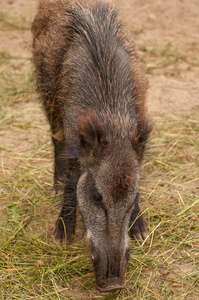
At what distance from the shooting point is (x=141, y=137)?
3.50 metres

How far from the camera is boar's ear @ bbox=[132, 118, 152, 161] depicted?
3422 millimetres

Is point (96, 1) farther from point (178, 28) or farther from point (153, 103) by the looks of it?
point (178, 28)

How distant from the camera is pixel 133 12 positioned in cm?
1019

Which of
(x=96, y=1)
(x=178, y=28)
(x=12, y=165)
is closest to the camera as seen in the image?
(x=96, y=1)

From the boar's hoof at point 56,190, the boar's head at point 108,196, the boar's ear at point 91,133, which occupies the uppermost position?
the boar's ear at point 91,133

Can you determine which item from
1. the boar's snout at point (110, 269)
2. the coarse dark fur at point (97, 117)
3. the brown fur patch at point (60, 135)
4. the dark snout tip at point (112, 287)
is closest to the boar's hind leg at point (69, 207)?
the coarse dark fur at point (97, 117)

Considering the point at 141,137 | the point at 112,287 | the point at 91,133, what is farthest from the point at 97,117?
the point at 112,287

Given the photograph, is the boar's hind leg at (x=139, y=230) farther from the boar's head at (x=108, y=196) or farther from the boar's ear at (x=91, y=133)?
the boar's ear at (x=91, y=133)

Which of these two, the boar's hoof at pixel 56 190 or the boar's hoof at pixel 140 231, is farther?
the boar's hoof at pixel 56 190

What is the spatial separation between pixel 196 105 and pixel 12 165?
10.3 ft

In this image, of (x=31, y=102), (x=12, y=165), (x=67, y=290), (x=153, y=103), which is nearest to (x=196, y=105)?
(x=153, y=103)

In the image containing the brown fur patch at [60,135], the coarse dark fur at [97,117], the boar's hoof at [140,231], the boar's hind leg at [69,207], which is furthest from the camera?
the brown fur patch at [60,135]

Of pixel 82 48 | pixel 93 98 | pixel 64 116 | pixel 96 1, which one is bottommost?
pixel 64 116

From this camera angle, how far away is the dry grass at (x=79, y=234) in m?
→ 3.60
